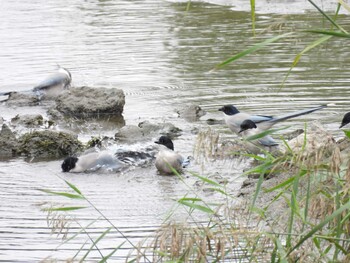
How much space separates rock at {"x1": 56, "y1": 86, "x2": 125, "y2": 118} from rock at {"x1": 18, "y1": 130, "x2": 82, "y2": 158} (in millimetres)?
1627

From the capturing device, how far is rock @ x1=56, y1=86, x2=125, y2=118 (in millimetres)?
10203

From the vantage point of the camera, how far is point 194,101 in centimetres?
1046

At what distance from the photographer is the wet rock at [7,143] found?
28.2 feet

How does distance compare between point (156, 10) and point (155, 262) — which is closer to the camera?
point (155, 262)

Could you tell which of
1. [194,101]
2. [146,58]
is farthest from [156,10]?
[194,101]

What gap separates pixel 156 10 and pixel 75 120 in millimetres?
8345

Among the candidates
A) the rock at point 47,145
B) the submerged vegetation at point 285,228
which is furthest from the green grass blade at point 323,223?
the rock at point 47,145

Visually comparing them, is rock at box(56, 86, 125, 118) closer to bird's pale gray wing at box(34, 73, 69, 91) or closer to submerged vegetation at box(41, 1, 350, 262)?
bird's pale gray wing at box(34, 73, 69, 91)

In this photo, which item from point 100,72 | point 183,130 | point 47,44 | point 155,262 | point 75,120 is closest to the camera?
point 155,262

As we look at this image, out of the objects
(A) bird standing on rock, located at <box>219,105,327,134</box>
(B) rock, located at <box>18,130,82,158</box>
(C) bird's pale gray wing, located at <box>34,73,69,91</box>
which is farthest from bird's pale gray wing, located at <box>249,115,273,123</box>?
(C) bird's pale gray wing, located at <box>34,73,69,91</box>

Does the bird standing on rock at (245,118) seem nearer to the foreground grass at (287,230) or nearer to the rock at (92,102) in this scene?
the rock at (92,102)

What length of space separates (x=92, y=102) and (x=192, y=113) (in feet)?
4.07

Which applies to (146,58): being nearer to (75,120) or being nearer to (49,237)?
(75,120)

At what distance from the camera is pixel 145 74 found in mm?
12008
